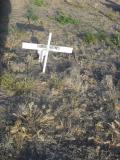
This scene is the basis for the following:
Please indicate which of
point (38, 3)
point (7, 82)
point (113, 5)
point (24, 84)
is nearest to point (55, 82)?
point (24, 84)

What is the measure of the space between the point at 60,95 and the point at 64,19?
253 inches

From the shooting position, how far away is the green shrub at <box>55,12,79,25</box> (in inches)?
575

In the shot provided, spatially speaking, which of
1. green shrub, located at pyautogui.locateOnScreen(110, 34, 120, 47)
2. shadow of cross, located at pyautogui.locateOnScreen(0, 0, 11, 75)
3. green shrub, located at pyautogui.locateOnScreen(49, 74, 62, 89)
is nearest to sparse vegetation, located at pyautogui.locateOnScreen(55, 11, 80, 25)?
green shrub, located at pyautogui.locateOnScreen(110, 34, 120, 47)

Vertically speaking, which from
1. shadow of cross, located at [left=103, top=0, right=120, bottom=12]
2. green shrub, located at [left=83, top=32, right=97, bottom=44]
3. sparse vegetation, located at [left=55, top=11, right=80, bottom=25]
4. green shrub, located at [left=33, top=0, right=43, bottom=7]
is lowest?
green shrub, located at [left=83, top=32, right=97, bottom=44]

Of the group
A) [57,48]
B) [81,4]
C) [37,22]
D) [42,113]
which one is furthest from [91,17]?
[42,113]

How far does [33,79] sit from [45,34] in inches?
157

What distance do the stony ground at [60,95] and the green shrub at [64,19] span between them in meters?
0.08

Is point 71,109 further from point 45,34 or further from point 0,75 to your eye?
point 45,34

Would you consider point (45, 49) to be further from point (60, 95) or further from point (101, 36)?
point (101, 36)

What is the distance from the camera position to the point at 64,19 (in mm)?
14766

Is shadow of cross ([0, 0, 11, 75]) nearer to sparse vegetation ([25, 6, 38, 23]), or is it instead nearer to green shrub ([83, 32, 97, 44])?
sparse vegetation ([25, 6, 38, 23])

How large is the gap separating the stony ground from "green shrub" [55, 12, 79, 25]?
0.08 meters

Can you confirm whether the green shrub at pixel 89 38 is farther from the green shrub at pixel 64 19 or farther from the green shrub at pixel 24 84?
the green shrub at pixel 24 84

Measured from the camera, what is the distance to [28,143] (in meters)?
6.94
